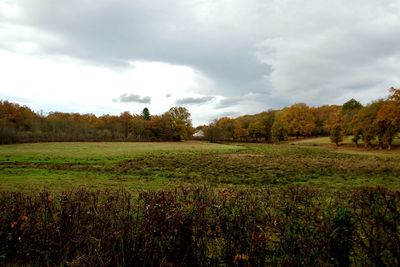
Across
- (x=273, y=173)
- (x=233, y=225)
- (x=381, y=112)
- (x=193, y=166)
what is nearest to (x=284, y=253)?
(x=233, y=225)

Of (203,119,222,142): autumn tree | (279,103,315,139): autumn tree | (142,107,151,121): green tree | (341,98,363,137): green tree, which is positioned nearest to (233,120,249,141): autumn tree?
(203,119,222,142): autumn tree

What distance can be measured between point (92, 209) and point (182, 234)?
2.51 metres

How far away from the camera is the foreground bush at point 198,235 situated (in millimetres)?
5164

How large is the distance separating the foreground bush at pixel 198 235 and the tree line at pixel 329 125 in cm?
7107

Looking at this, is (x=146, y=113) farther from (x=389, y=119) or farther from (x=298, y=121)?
(x=389, y=119)

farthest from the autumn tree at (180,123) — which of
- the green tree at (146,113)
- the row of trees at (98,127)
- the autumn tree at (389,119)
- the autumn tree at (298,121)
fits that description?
the autumn tree at (389,119)

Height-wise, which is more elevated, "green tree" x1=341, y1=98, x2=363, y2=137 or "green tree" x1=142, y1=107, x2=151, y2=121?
"green tree" x1=142, y1=107, x2=151, y2=121

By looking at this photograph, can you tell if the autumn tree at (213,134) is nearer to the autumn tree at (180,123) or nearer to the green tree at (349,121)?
the autumn tree at (180,123)

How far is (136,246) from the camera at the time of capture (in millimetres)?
5723

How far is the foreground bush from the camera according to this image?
5164mm

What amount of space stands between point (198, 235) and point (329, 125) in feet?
302

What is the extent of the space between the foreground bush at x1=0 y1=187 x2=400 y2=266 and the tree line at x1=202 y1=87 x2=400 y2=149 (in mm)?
71066

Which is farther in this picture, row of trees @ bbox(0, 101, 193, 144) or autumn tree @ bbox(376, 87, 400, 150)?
row of trees @ bbox(0, 101, 193, 144)

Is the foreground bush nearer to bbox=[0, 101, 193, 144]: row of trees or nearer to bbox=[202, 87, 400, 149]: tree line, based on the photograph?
bbox=[202, 87, 400, 149]: tree line
